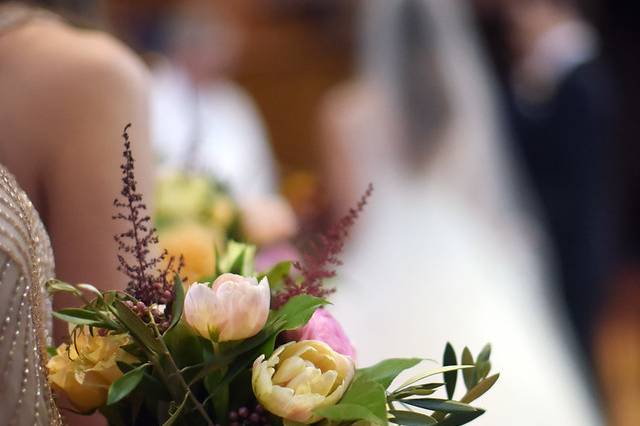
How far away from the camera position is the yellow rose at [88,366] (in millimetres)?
692

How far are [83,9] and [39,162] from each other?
30cm

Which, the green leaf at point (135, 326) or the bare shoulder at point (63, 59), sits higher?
the bare shoulder at point (63, 59)

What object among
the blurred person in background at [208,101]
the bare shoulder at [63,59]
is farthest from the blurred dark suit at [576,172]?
the bare shoulder at [63,59]

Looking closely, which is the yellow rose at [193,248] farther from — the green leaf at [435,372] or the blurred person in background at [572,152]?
the blurred person in background at [572,152]

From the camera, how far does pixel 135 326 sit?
666 mm

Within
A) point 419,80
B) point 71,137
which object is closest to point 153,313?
point 71,137

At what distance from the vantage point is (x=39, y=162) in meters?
1.04

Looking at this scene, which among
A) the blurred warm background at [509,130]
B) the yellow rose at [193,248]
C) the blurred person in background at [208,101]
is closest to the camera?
the yellow rose at [193,248]

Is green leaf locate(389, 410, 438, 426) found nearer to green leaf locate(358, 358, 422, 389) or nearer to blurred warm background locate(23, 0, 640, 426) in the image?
green leaf locate(358, 358, 422, 389)

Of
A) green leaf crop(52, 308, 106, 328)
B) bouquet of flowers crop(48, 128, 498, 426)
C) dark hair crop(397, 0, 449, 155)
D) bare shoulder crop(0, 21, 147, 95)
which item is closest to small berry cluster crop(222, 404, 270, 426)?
bouquet of flowers crop(48, 128, 498, 426)

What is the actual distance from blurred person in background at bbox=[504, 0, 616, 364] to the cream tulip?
2649 millimetres

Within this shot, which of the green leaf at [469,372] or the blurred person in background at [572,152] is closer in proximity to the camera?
the green leaf at [469,372]

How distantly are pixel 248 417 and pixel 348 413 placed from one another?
76 millimetres

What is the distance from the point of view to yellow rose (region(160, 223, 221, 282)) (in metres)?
1.19
